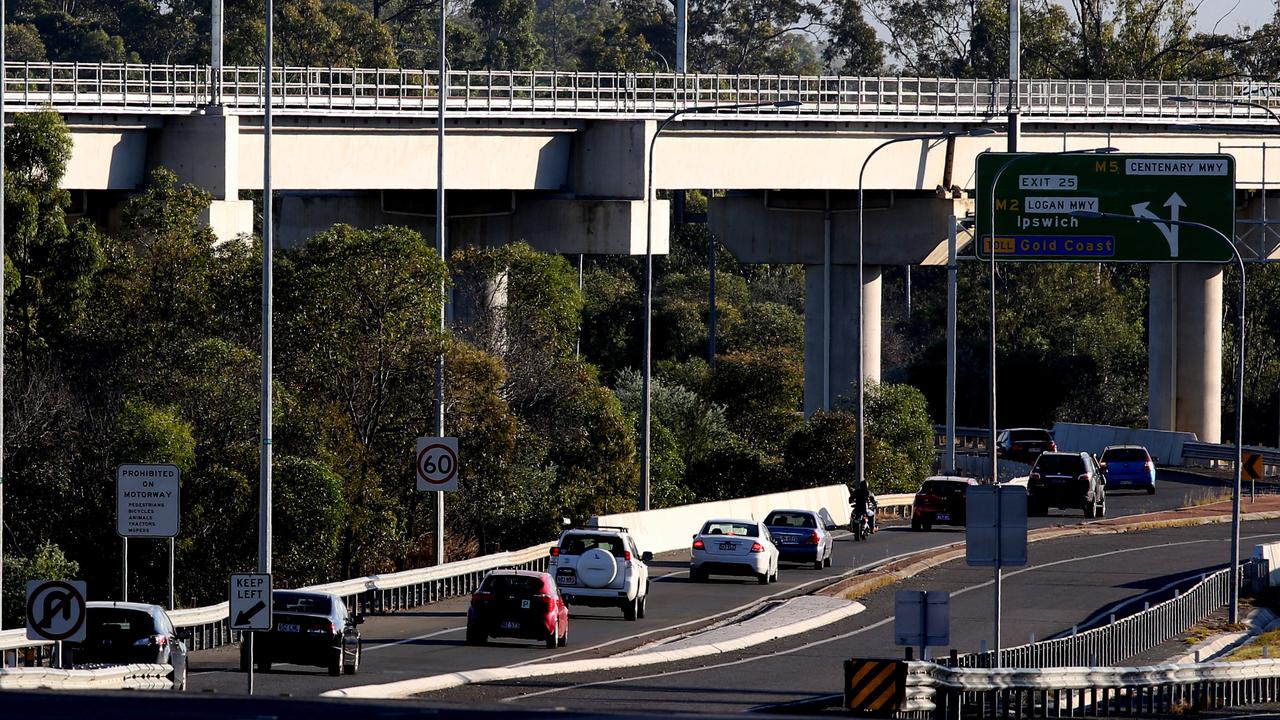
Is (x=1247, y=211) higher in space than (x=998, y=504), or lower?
higher

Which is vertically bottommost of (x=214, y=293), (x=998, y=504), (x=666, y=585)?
(x=666, y=585)

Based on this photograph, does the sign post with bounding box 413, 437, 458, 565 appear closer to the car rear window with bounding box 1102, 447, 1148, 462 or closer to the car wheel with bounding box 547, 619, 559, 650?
the car wheel with bounding box 547, 619, 559, 650

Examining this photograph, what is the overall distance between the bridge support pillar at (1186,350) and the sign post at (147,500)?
57964 millimetres

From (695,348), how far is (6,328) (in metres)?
54.5

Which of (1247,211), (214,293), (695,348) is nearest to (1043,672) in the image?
(214,293)

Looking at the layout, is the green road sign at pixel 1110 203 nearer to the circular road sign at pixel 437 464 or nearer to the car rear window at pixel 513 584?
the circular road sign at pixel 437 464

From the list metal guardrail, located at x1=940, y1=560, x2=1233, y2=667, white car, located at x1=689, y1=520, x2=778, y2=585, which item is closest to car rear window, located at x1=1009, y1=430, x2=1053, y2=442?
metal guardrail, located at x1=940, y1=560, x2=1233, y2=667

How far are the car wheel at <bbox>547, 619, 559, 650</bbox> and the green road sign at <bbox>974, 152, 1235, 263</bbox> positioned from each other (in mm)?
31290

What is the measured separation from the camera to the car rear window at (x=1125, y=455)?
63.3m

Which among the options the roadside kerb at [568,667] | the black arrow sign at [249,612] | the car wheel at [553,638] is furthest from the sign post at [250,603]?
the car wheel at [553,638]

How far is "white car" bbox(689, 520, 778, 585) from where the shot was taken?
39094 mm

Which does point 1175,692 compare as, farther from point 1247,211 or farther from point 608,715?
point 1247,211

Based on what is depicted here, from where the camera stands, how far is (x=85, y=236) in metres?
42.5

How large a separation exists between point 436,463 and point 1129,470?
32407mm
